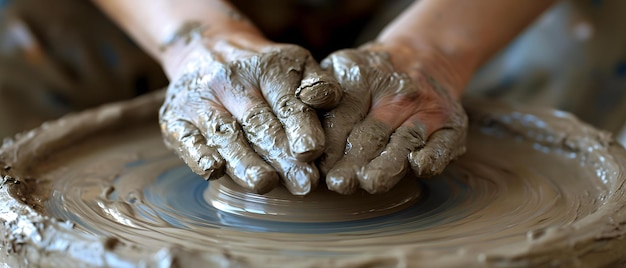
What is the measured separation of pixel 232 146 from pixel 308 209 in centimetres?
15

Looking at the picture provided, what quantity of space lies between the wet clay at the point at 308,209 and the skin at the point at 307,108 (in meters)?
0.08

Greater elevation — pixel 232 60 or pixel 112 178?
pixel 232 60

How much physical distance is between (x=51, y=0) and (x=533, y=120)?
1.35 meters

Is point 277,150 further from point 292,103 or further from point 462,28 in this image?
point 462,28

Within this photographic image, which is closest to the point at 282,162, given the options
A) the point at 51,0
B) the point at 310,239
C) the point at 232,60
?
the point at 310,239

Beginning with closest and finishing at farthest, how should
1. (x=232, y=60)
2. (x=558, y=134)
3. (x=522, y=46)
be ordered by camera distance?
(x=232, y=60), (x=558, y=134), (x=522, y=46)

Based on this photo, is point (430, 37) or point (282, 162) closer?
point (282, 162)

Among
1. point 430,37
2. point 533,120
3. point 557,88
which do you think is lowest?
point 557,88

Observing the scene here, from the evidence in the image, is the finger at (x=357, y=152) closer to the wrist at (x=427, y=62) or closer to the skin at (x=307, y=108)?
the skin at (x=307, y=108)

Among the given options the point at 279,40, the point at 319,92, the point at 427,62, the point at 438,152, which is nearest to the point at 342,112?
the point at 319,92

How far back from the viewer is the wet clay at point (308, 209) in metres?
0.84

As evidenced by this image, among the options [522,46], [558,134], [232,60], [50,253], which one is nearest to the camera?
[50,253]

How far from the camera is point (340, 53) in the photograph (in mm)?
1177

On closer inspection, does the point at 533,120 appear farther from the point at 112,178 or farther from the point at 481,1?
the point at 112,178
